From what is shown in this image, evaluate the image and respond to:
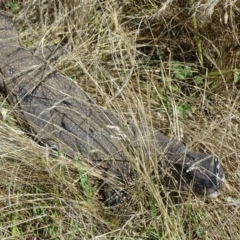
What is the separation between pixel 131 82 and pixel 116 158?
20.6 inches

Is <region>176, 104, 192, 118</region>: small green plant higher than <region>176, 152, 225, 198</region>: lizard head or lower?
higher

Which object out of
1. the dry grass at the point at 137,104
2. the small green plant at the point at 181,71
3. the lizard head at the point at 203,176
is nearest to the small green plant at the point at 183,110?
the dry grass at the point at 137,104

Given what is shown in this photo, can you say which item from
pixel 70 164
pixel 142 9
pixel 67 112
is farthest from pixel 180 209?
pixel 142 9

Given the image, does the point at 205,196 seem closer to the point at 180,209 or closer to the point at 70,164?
the point at 180,209

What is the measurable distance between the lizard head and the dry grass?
74 millimetres

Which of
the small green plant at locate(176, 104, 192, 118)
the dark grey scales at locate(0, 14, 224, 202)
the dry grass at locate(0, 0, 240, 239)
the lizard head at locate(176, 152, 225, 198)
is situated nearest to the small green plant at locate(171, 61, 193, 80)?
the dry grass at locate(0, 0, 240, 239)

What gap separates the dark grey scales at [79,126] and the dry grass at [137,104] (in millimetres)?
98

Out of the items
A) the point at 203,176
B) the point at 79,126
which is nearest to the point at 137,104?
the point at 79,126

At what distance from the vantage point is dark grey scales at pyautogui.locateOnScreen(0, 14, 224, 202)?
325 cm

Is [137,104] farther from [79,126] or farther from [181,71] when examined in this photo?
[181,71]

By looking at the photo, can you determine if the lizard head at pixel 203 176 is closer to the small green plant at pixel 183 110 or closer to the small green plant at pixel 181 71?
the small green plant at pixel 183 110

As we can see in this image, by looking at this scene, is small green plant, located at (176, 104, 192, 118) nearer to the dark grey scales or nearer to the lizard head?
the dark grey scales

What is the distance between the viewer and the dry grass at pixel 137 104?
10.3 feet

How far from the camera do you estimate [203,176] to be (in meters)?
3.22
